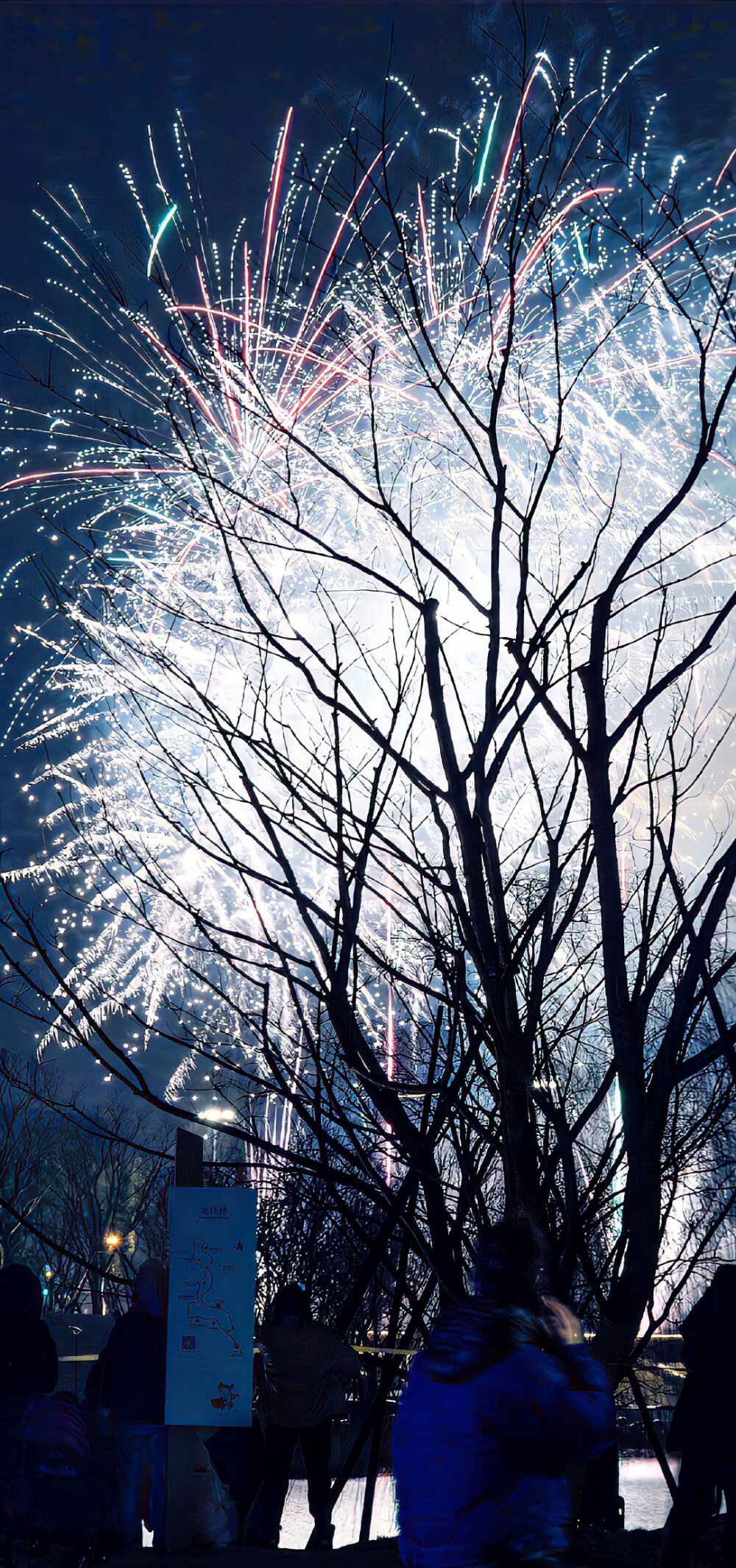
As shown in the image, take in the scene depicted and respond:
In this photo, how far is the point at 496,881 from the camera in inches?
161

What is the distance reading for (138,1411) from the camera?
6.10 meters

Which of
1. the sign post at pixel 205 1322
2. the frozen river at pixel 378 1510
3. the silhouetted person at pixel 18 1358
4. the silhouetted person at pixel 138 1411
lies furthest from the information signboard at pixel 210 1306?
the frozen river at pixel 378 1510

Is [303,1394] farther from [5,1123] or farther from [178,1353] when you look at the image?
[5,1123]

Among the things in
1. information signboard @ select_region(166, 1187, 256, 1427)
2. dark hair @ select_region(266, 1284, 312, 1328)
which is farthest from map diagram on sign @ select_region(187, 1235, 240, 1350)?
dark hair @ select_region(266, 1284, 312, 1328)

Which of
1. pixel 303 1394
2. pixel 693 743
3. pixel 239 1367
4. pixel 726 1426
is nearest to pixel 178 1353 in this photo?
pixel 239 1367

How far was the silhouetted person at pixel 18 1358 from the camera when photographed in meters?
5.68

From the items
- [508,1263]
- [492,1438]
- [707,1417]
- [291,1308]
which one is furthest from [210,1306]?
[492,1438]

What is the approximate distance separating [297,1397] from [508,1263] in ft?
12.8

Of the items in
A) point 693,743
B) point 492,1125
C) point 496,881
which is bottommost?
point 492,1125

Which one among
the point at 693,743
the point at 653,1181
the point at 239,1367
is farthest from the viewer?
the point at 239,1367

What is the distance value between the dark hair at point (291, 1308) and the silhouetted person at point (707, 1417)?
81.9 inches

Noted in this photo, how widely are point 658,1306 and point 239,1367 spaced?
4833cm

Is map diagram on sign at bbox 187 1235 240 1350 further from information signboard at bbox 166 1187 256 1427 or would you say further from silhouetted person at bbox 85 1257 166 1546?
silhouetted person at bbox 85 1257 166 1546

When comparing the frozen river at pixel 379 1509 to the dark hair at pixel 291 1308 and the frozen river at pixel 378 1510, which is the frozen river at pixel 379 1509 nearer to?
the frozen river at pixel 378 1510
